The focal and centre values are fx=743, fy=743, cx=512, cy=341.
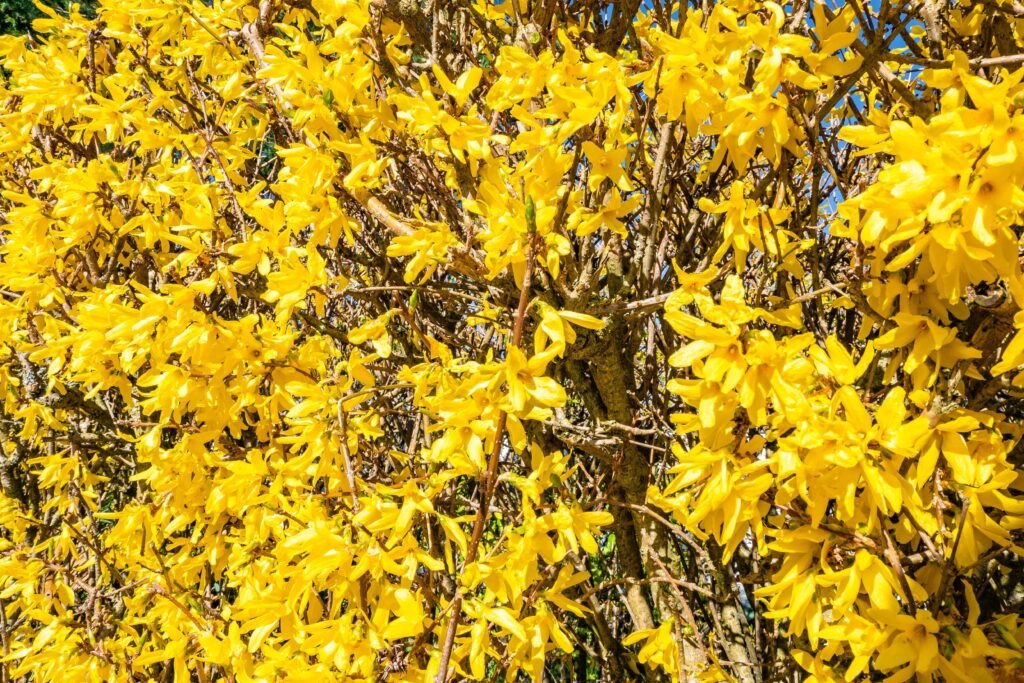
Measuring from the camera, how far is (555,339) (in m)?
1.30

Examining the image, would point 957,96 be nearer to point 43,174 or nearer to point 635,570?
point 635,570

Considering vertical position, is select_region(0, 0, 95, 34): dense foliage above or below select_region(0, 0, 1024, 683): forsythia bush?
below

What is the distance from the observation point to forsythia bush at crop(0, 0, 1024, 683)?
1208 millimetres

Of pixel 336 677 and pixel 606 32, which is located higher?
pixel 606 32

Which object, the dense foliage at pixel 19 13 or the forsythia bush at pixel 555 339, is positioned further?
the dense foliage at pixel 19 13

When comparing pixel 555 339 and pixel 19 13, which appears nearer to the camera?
pixel 555 339

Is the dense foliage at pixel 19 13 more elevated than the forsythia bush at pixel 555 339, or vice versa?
the forsythia bush at pixel 555 339

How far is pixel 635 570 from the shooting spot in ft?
7.38

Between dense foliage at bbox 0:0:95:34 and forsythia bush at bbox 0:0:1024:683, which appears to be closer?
forsythia bush at bbox 0:0:1024:683

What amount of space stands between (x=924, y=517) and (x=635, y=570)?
43.4 inches

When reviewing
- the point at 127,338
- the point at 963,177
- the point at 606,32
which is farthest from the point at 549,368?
the point at 963,177

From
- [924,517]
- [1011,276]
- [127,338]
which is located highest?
[1011,276]

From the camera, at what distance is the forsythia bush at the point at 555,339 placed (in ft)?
3.96

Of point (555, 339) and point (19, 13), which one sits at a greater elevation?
point (555, 339)
